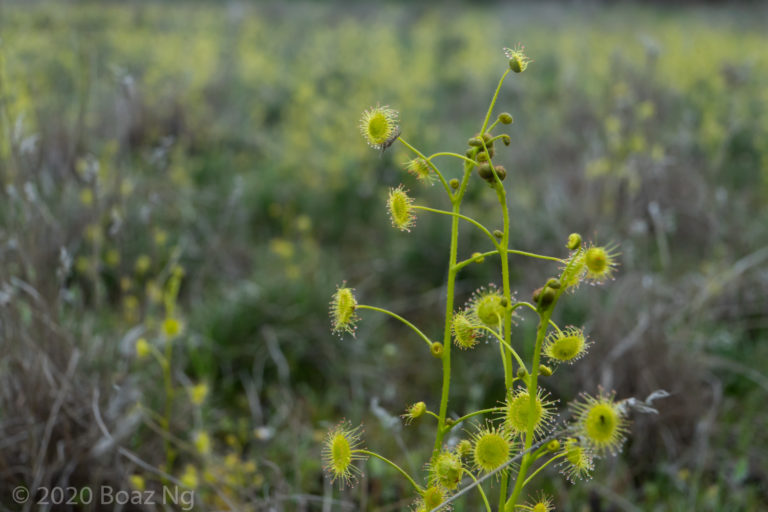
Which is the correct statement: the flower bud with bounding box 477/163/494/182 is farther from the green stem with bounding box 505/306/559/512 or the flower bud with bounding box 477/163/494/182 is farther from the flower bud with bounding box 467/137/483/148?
the green stem with bounding box 505/306/559/512

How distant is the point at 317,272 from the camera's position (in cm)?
298

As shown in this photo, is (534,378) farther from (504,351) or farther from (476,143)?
(476,143)

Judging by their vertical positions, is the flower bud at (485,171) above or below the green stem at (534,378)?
above

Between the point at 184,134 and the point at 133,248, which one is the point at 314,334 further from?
the point at 184,134

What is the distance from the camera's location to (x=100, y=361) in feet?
6.59

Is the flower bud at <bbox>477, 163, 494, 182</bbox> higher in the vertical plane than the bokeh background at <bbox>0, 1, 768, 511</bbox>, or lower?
higher

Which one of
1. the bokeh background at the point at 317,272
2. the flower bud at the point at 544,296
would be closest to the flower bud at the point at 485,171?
the flower bud at the point at 544,296

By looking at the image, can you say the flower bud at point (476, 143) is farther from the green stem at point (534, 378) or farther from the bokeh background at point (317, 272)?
the bokeh background at point (317, 272)

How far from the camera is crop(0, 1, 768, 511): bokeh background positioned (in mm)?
1891

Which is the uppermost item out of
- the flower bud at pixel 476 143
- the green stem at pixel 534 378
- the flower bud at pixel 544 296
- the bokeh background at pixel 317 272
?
the flower bud at pixel 476 143

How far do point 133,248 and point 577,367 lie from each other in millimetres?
2223

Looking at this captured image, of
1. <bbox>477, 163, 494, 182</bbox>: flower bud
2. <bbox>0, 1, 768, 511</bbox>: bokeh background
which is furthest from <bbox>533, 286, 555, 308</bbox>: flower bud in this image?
<bbox>0, 1, 768, 511</bbox>: bokeh background

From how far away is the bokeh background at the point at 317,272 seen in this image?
1891 millimetres

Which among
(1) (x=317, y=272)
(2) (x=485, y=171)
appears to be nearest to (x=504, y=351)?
(2) (x=485, y=171)
